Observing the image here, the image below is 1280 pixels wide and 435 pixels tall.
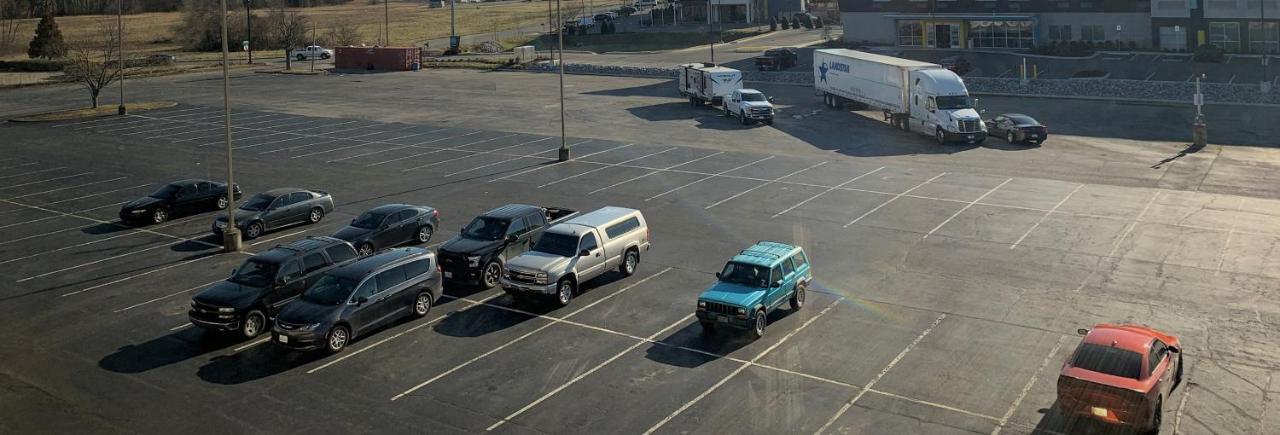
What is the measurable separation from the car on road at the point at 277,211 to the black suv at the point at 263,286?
7.49 meters

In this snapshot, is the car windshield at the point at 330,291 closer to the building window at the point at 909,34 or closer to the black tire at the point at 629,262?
the black tire at the point at 629,262

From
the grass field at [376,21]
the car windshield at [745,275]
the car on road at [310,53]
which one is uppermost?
the grass field at [376,21]

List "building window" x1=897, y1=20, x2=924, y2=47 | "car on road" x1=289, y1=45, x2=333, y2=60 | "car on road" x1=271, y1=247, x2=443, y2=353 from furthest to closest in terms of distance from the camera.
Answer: "car on road" x1=289, y1=45, x2=333, y2=60 < "building window" x1=897, y1=20, x2=924, y2=47 < "car on road" x1=271, y1=247, x2=443, y2=353

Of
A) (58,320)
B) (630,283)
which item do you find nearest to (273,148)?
(58,320)

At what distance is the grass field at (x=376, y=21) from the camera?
123312 millimetres

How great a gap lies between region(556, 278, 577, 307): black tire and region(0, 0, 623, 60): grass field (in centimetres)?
9683

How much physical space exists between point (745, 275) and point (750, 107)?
106 feet

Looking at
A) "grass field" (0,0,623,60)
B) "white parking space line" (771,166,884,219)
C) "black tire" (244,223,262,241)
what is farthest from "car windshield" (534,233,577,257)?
"grass field" (0,0,623,60)

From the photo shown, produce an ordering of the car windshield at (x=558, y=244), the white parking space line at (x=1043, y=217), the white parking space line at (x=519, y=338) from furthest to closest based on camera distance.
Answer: the white parking space line at (x=1043, y=217)
the car windshield at (x=558, y=244)
the white parking space line at (x=519, y=338)

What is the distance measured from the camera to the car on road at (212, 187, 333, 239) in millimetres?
32219

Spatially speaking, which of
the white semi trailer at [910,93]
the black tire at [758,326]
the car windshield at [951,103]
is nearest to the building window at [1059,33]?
the white semi trailer at [910,93]

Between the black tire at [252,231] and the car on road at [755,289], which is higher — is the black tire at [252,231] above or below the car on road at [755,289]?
above

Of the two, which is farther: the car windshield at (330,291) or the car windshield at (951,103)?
the car windshield at (951,103)

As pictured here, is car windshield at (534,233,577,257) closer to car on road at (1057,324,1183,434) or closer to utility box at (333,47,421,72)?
car on road at (1057,324,1183,434)
